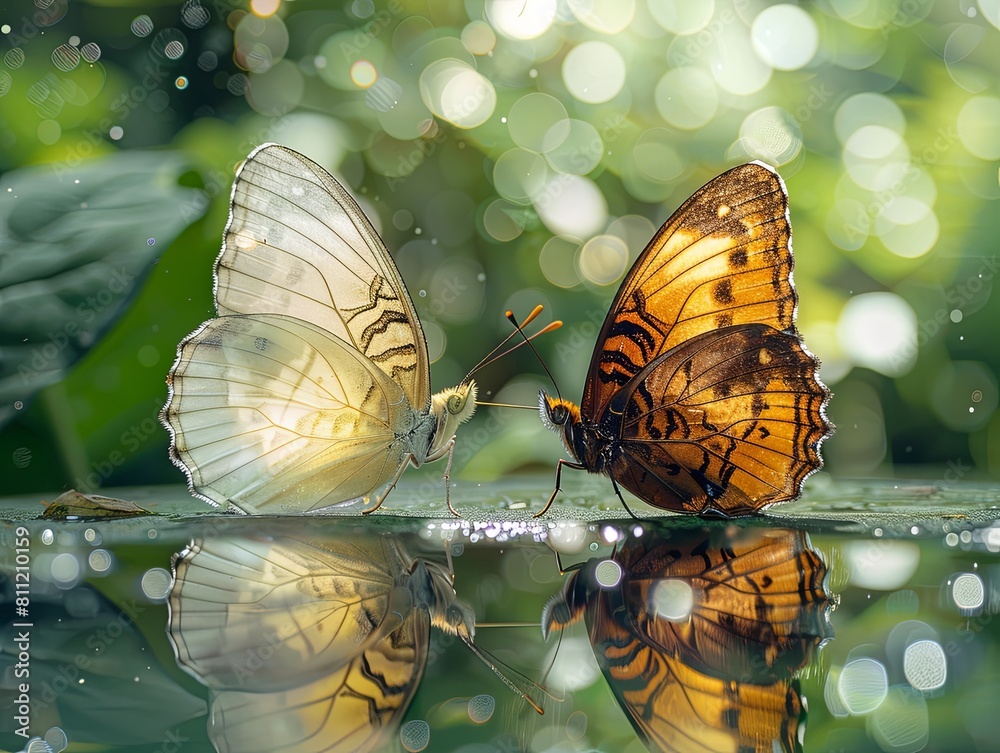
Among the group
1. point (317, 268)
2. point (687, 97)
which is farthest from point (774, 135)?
point (317, 268)

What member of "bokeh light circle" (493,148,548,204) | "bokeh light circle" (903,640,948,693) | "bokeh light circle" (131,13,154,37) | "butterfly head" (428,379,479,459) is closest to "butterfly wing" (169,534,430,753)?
"bokeh light circle" (903,640,948,693)

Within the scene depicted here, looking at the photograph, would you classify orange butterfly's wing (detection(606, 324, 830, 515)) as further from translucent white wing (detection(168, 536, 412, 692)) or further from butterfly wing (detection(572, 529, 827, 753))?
translucent white wing (detection(168, 536, 412, 692))

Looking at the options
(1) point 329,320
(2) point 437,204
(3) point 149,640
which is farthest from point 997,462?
(3) point 149,640

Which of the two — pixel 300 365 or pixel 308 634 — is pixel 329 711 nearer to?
pixel 308 634

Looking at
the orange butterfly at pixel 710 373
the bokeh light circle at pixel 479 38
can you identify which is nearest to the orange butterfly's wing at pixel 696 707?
the orange butterfly at pixel 710 373

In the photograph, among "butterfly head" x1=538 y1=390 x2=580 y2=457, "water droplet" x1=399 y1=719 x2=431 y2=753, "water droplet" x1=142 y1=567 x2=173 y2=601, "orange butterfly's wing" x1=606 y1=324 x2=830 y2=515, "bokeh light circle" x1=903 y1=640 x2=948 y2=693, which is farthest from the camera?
"butterfly head" x1=538 y1=390 x2=580 y2=457

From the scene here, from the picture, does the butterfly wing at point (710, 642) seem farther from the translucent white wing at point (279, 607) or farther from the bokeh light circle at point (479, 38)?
the bokeh light circle at point (479, 38)

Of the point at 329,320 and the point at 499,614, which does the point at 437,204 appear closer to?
the point at 329,320
